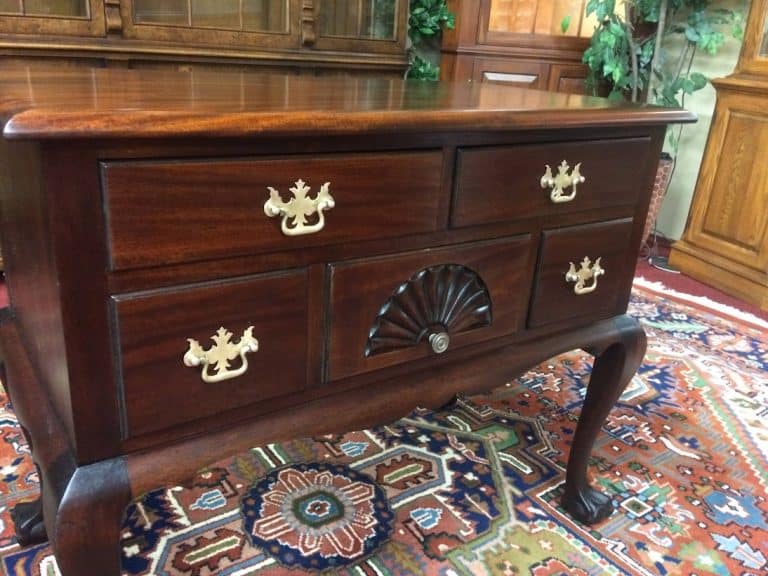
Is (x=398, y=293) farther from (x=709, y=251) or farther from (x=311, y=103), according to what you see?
(x=709, y=251)

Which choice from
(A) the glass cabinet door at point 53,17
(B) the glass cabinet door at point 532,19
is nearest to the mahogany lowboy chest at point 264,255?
(A) the glass cabinet door at point 53,17

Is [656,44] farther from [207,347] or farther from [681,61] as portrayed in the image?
[207,347]

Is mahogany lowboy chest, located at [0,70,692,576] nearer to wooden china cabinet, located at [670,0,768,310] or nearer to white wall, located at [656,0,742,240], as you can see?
wooden china cabinet, located at [670,0,768,310]

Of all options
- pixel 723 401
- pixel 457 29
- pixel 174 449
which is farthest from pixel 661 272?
pixel 174 449

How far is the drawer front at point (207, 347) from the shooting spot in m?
0.72

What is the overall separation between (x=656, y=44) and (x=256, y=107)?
266cm

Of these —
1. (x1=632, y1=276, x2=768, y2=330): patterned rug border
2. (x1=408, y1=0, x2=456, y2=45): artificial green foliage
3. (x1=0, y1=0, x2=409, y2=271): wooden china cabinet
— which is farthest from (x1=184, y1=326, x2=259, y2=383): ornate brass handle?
(x1=408, y1=0, x2=456, y2=45): artificial green foliage

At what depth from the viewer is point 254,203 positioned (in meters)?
0.75

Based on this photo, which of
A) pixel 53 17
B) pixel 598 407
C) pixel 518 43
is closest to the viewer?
pixel 598 407

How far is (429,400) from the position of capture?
1023mm

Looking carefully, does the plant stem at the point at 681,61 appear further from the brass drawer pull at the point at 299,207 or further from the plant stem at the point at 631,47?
the brass drawer pull at the point at 299,207

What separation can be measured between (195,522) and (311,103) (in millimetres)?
846

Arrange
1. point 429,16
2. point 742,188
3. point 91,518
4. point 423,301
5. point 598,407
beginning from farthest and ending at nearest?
point 429,16
point 742,188
point 598,407
point 423,301
point 91,518

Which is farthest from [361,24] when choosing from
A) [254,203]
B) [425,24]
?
[254,203]
